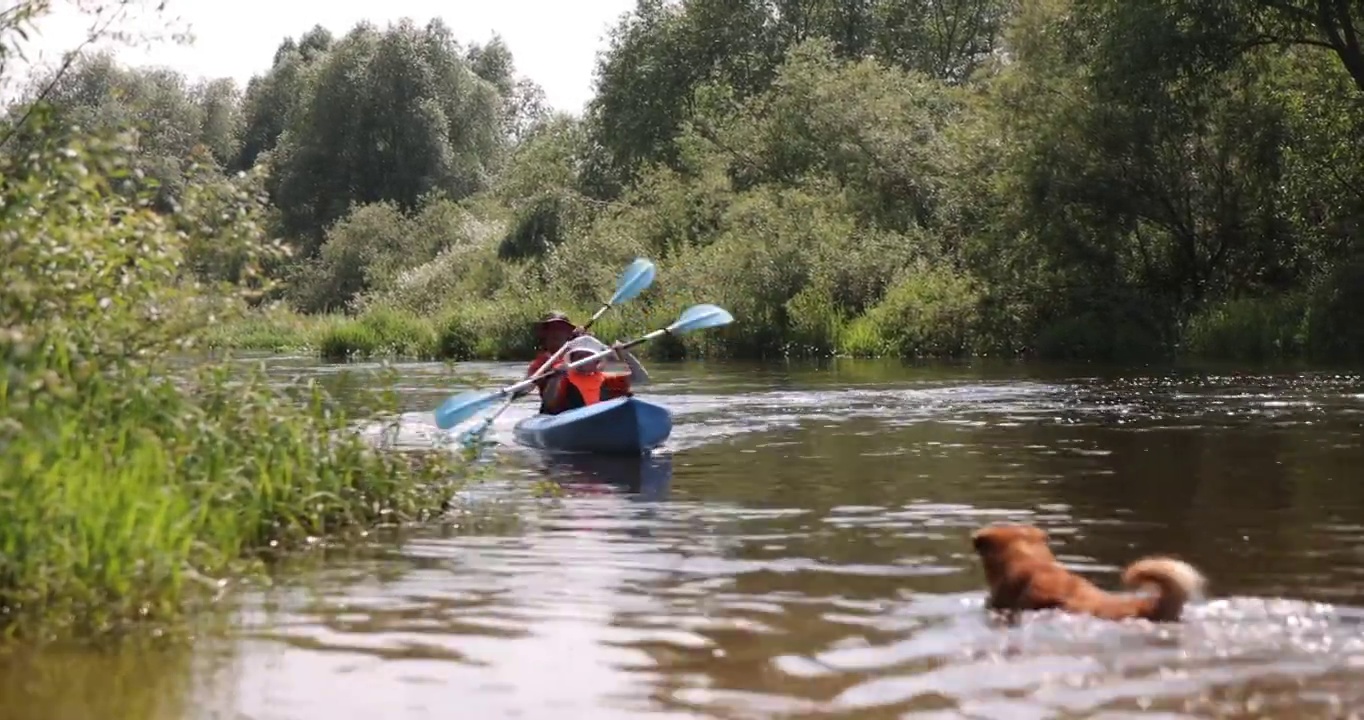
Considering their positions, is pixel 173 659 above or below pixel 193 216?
below

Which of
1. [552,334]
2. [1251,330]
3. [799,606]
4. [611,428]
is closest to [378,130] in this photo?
[1251,330]

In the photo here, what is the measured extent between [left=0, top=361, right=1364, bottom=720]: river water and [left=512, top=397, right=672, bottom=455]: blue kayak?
351 mm

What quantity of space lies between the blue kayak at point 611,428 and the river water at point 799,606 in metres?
0.35

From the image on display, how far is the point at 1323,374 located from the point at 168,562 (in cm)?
1662

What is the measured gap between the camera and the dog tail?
520cm

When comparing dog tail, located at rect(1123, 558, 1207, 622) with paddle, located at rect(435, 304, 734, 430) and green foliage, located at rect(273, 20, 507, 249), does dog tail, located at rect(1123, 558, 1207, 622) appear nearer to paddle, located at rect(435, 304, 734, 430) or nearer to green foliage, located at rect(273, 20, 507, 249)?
paddle, located at rect(435, 304, 734, 430)

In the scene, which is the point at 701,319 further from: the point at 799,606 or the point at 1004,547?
the point at 1004,547

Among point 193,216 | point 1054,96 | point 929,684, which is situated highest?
point 1054,96

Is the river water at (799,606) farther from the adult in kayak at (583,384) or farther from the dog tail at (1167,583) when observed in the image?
the adult in kayak at (583,384)

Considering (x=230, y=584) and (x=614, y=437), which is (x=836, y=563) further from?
(x=614, y=437)

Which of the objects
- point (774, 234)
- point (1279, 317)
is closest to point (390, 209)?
point (774, 234)

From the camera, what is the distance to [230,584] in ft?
21.0

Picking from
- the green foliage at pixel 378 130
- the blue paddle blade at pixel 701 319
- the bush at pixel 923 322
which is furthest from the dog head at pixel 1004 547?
the green foliage at pixel 378 130

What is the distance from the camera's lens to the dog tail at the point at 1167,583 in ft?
17.1
